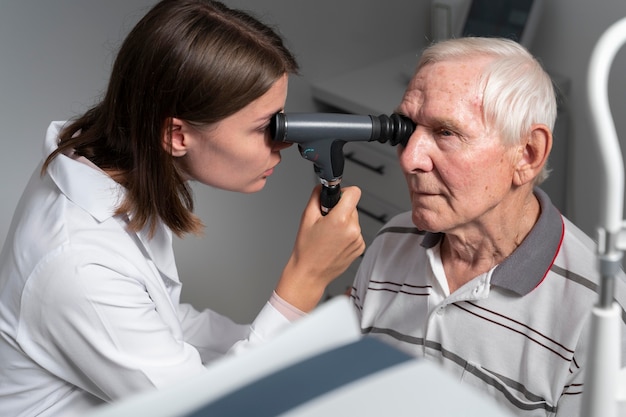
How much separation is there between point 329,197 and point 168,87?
1.12 ft

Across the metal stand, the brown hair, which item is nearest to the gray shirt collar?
the brown hair

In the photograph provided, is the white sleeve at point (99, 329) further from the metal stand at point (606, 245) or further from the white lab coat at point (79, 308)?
the metal stand at point (606, 245)

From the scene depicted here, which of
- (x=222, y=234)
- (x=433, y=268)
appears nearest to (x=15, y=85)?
(x=222, y=234)

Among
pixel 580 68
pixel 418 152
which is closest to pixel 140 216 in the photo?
pixel 418 152

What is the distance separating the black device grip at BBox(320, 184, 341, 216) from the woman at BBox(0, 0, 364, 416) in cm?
2

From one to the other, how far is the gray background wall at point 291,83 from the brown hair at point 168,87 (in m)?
0.78

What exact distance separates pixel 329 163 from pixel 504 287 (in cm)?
38

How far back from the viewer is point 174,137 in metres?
1.55

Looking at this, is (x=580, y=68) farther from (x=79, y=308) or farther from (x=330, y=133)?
(x=79, y=308)

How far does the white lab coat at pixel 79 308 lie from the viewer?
142cm

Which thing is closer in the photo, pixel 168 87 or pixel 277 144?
pixel 168 87

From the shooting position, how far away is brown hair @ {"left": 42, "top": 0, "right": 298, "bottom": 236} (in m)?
1.45

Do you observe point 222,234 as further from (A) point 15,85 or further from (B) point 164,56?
(B) point 164,56

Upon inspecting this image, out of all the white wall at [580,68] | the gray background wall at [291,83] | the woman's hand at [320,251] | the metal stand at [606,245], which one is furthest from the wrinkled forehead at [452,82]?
the white wall at [580,68]
